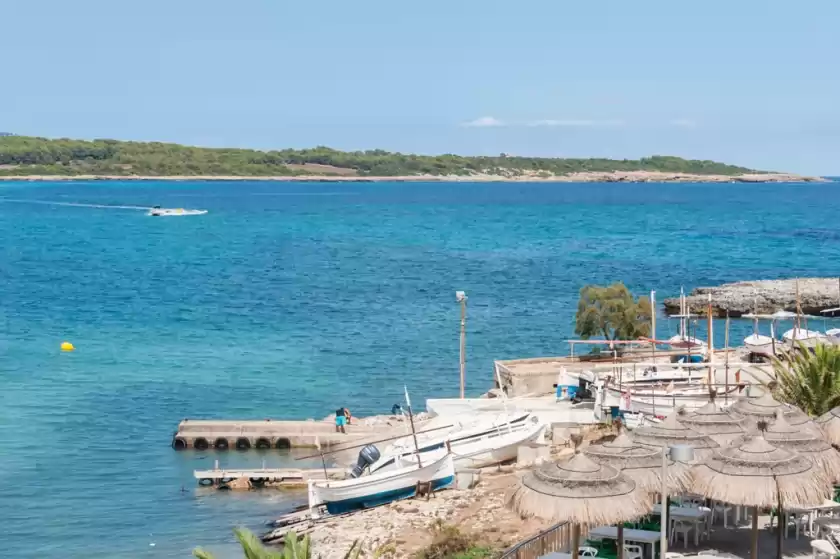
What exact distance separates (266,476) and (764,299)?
43000 millimetres

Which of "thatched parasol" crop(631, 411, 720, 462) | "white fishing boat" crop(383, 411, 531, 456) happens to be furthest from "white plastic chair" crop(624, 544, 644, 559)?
"white fishing boat" crop(383, 411, 531, 456)

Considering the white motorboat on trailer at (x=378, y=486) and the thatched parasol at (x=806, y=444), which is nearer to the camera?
the thatched parasol at (x=806, y=444)

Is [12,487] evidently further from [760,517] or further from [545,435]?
[760,517]

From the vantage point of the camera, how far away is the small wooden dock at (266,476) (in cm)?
3119

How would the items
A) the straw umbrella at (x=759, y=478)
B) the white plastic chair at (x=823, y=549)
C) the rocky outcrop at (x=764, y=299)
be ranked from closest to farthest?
1. the straw umbrella at (x=759, y=478)
2. the white plastic chair at (x=823, y=549)
3. the rocky outcrop at (x=764, y=299)

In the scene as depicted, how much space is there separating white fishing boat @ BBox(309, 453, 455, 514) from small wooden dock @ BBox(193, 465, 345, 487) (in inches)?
97.7

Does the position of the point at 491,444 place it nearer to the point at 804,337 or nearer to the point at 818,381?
the point at 818,381

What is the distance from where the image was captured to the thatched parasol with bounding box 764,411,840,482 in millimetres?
18891

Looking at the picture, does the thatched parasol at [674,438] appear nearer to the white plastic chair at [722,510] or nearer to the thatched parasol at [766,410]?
the white plastic chair at [722,510]

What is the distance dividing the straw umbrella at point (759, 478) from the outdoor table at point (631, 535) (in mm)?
1515

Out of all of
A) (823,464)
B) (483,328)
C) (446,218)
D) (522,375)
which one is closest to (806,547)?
(823,464)

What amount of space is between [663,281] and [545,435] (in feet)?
183

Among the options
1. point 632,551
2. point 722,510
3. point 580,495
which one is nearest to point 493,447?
point 722,510

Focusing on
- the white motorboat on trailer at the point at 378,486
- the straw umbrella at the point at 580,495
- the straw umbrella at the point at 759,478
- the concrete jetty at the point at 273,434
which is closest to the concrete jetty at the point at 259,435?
the concrete jetty at the point at 273,434
